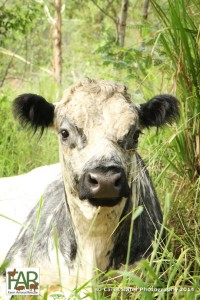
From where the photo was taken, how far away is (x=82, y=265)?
3078mm

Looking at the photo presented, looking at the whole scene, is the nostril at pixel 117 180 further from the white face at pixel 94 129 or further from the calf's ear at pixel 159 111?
the calf's ear at pixel 159 111

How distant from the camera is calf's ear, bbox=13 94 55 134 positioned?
3.32 meters

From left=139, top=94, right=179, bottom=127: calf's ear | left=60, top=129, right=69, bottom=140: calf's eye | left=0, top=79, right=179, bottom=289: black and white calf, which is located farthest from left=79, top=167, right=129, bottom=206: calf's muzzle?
left=139, top=94, right=179, bottom=127: calf's ear

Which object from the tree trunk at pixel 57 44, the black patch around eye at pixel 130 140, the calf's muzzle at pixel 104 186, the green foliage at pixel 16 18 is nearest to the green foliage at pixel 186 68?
the black patch around eye at pixel 130 140

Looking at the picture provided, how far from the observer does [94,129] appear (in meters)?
2.89

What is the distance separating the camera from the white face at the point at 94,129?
2.75 metres

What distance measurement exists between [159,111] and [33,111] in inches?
31.9

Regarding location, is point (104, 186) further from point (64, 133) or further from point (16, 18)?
point (16, 18)

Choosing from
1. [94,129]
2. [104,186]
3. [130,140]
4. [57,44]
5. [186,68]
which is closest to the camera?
[104,186]

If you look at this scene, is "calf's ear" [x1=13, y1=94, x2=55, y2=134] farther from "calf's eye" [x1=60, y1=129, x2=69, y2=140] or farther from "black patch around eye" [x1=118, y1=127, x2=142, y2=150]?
"black patch around eye" [x1=118, y1=127, x2=142, y2=150]

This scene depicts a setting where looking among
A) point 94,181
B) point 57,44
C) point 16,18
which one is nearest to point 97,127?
point 94,181

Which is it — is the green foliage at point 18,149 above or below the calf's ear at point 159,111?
below

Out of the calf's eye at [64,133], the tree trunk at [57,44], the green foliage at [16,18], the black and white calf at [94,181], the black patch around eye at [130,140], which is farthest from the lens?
the tree trunk at [57,44]

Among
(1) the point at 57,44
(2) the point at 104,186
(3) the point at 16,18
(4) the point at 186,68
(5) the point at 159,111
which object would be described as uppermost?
(1) the point at 57,44
